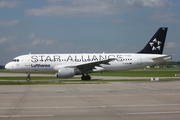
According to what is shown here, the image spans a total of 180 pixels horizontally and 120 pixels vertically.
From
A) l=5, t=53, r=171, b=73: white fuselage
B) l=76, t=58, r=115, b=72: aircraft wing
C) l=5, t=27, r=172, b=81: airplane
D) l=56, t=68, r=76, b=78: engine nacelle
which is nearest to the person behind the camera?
l=56, t=68, r=76, b=78: engine nacelle

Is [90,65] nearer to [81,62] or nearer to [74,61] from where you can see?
[81,62]

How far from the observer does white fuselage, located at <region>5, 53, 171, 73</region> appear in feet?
117

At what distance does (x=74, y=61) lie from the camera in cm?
3591

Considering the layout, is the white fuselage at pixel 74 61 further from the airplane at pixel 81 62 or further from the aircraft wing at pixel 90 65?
the aircraft wing at pixel 90 65

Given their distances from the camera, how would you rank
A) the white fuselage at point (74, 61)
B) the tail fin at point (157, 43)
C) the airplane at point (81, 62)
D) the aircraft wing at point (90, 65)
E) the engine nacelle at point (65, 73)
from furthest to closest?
the tail fin at point (157, 43)
the white fuselage at point (74, 61)
the airplane at point (81, 62)
the aircraft wing at point (90, 65)
the engine nacelle at point (65, 73)

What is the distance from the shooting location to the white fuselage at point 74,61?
35.6 metres

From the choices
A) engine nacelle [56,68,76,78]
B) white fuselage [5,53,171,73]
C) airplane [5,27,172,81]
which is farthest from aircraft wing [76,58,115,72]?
engine nacelle [56,68,76,78]

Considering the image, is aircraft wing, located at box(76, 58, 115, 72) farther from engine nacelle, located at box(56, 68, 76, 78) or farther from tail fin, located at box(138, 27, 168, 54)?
tail fin, located at box(138, 27, 168, 54)

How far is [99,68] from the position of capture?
1393 inches

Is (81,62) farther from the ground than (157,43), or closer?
closer

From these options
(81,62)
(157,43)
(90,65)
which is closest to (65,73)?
(90,65)

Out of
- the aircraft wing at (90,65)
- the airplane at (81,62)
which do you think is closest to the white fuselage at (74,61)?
the airplane at (81,62)

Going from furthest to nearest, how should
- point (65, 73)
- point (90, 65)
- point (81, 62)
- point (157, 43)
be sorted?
1. point (157, 43)
2. point (81, 62)
3. point (90, 65)
4. point (65, 73)

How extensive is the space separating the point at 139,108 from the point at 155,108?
21.9 inches
